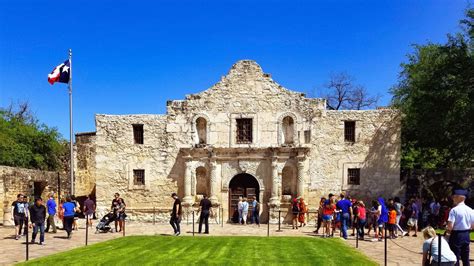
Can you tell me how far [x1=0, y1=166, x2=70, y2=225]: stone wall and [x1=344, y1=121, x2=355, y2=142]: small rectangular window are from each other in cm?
1665

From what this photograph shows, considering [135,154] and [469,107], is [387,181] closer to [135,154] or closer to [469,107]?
[469,107]

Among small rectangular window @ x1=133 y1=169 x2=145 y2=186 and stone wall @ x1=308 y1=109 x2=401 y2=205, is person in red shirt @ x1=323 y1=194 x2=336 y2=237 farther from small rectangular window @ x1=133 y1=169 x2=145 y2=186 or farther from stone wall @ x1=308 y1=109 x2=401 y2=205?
small rectangular window @ x1=133 y1=169 x2=145 y2=186

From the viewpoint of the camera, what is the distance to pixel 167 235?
16688 millimetres

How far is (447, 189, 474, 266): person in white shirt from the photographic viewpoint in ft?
27.3

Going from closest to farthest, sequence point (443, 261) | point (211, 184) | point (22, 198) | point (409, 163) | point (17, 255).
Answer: point (443, 261)
point (17, 255)
point (22, 198)
point (211, 184)
point (409, 163)

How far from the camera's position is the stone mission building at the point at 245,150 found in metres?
21.7

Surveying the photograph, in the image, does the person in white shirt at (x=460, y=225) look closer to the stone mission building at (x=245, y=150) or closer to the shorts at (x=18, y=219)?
the stone mission building at (x=245, y=150)

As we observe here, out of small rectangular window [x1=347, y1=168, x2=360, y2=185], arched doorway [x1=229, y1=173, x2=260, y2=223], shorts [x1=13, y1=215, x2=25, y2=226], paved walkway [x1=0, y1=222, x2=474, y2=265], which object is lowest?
paved walkway [x1=0, y1=222, x2=474, y2=265]

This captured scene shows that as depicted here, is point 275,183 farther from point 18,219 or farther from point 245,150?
point 18,219

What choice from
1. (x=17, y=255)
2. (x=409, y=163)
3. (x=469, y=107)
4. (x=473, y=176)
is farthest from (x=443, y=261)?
(x=409, y=163)

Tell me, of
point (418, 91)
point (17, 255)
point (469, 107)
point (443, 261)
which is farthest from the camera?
point (418, 91)

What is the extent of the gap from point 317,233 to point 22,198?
1164cm

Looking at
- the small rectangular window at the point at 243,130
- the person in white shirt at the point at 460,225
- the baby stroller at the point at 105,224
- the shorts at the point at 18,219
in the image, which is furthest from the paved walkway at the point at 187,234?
the small rectangular window at the point at 243,130

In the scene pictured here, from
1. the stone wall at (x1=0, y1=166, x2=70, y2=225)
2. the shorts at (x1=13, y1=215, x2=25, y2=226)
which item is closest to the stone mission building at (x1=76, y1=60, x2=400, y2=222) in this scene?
the stone wall at (x1=0, y1=166, x2=70, y2=225)
